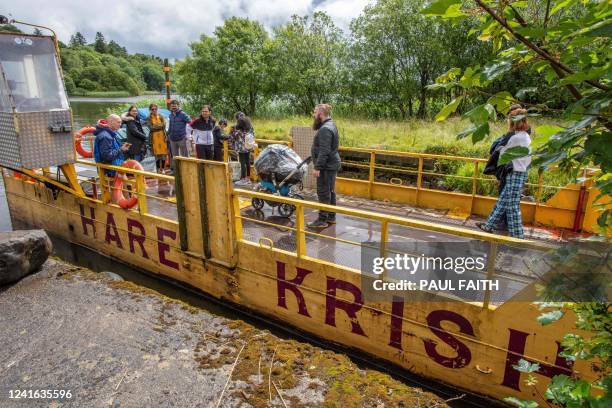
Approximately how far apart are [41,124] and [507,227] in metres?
7.48

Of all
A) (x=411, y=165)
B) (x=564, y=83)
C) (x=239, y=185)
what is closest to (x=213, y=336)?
(x=564, y=83)

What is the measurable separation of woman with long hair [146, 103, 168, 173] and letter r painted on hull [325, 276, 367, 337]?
7513 mm

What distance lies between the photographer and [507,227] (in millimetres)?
5723

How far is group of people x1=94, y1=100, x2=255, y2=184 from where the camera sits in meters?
7.59

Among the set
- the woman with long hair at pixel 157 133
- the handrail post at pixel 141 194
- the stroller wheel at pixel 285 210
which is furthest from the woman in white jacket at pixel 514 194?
the woman with long hair at pixel 157 133

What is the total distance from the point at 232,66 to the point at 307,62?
555 centimetres

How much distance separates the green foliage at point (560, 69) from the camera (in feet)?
3.90

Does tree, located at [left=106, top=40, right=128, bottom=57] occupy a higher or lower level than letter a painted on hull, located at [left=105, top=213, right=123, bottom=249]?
higher

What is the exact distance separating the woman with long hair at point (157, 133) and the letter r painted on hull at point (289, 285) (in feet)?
22.3

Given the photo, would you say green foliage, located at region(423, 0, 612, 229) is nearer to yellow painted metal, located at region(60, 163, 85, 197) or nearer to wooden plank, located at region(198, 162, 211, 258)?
wooden plank, located at region(198, 162, 211, 258)

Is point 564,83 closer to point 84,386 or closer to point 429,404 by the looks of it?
point 429,404

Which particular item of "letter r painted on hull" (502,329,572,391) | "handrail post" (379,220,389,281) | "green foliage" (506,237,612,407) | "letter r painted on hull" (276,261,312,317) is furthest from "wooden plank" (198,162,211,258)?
"green foliage" (506,237,612,407)

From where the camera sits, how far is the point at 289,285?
5.39 metres

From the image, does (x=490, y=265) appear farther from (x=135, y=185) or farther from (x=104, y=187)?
(x=104, y=187)
